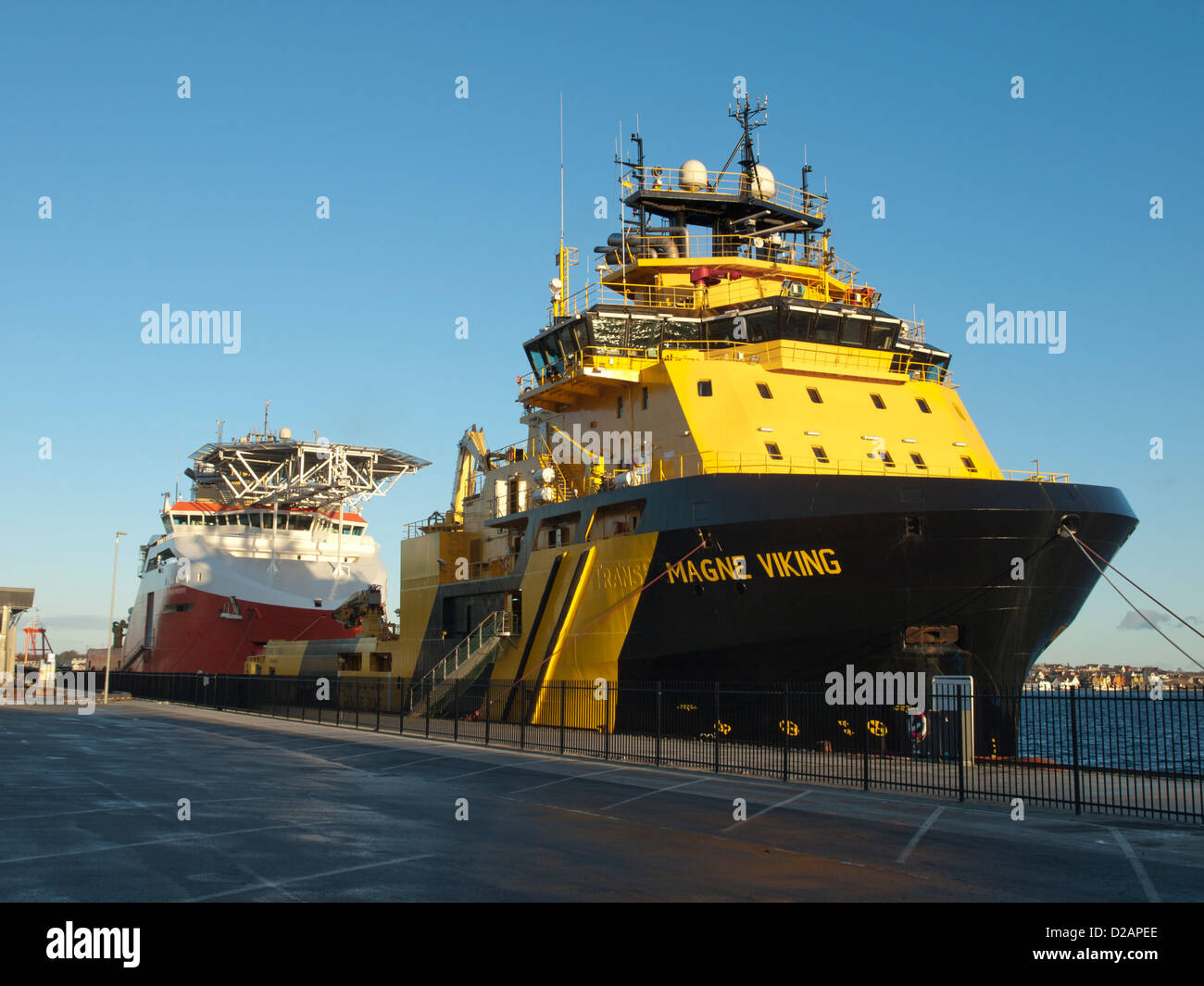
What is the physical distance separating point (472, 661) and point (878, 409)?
42.6 feet

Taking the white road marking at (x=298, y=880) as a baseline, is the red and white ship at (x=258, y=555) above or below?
above

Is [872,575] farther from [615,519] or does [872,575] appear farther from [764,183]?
[764,183]

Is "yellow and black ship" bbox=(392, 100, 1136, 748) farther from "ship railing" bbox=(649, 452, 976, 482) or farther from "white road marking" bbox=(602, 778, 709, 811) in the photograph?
"white road marking" bbox=(602, 778, 709, 811)

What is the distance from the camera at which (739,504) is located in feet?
70.7

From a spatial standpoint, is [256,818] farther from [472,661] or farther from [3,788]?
[472,661]

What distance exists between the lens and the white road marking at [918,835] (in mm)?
11758

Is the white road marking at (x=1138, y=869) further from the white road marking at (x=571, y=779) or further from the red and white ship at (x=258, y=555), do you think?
the red and white ship at (x=258, y=555)

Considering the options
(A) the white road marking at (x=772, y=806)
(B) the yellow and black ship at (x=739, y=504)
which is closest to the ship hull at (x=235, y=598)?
(B) the yellow and black ship at (x=739, y=504)

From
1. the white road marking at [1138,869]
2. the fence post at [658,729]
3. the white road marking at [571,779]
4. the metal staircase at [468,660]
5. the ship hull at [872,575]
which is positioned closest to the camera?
the white road marking at [1138,869]

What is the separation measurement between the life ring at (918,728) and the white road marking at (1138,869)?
5723mm

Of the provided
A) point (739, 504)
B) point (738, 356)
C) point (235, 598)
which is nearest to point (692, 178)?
point (738, 356)

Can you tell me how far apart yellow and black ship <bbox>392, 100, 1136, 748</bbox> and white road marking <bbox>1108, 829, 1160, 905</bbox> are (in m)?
7.01

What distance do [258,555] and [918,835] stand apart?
59285 millimetres

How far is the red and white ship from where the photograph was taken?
62.7m
